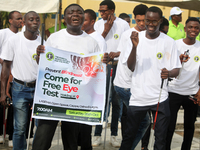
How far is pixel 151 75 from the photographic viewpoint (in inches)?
201

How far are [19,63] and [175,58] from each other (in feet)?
7.42

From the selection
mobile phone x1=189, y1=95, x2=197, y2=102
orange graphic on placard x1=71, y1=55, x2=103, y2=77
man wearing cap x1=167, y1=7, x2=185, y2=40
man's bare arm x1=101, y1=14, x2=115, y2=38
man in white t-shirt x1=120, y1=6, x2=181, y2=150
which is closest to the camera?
orange graphic on placard x1=71, y1=55, x2=103, y2=77

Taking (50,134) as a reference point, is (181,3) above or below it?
above

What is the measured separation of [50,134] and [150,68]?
163 centimetres

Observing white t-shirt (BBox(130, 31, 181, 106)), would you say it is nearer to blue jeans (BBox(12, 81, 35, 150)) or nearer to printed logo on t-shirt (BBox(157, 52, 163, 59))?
printed logo on t-shirt (BBox(157, 52, 163, 59))

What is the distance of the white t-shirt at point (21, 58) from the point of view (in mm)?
5480

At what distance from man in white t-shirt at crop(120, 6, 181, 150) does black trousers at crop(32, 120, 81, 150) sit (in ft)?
2.62

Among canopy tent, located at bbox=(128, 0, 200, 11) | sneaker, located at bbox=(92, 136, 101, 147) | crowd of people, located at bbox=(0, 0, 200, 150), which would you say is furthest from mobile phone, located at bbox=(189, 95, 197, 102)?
canopy tent, located at bbox=(128, 0, 200, 11)

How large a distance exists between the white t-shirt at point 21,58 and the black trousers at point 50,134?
3.63ft

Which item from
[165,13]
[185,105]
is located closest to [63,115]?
[185,105]

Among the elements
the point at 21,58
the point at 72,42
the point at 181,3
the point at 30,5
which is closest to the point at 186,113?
the point at 72,42

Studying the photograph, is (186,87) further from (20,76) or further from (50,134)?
(20,76)

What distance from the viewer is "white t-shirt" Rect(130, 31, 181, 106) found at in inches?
201

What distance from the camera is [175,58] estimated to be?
17.2 ft
